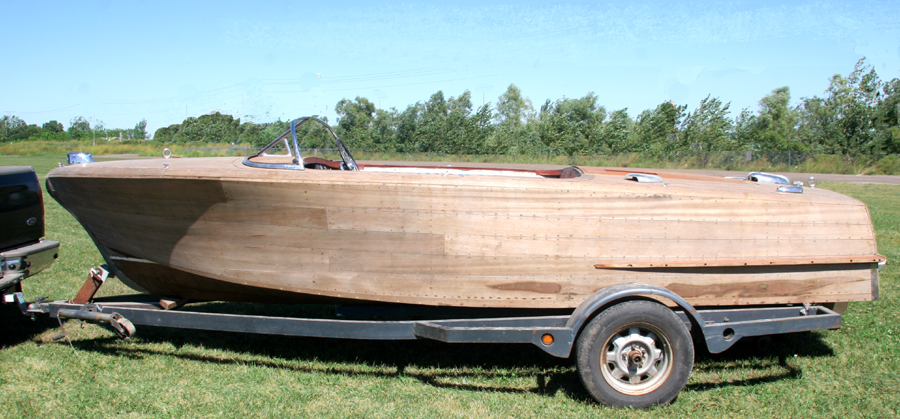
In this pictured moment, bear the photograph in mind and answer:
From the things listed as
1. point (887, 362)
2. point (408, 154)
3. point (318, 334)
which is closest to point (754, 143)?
point (408, 154)

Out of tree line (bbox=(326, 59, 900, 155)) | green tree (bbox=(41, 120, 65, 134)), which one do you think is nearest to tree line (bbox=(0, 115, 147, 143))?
green tree (bbox=(41, 120, 65, 134))

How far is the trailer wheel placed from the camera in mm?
3189

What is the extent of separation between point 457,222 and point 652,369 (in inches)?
61.8

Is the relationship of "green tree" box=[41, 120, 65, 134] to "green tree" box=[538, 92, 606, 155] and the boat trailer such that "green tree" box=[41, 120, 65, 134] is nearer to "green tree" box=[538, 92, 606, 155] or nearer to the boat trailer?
"green tree" box=[538, 92, 606, 155]

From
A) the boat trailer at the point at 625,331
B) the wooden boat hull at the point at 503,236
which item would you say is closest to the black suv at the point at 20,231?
the wooden boat hull at the point at 503,236

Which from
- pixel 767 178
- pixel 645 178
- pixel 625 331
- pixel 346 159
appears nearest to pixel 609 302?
pixel 625 331

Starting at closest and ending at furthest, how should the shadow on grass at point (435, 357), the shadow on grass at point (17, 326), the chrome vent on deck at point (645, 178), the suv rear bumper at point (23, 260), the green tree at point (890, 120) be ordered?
the chrome vent on deck at point (645, 178) < the shadow on grass at point (435, 357) < the suv rear bumper at point (23, 260) < the shadow on grass at point (17, 326) < the green tree at point (890, 120)

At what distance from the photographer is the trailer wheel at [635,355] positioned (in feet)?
10.5

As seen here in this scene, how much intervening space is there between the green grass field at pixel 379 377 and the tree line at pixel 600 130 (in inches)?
1041

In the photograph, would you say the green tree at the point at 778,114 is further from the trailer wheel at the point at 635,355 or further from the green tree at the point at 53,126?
the green tree at the point at 53,126

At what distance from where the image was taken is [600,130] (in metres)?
42.5

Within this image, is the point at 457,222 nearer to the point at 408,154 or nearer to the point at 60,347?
the point at 60,347

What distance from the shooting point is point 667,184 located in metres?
3.50

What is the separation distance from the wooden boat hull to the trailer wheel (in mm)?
221
